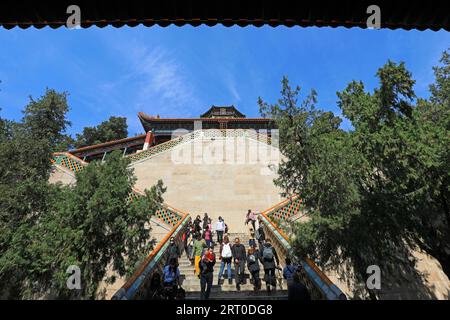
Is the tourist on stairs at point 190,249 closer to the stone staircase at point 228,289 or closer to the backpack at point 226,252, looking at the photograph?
the stone staircase at point 228,289

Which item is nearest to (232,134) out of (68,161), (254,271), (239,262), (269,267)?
(68,161)

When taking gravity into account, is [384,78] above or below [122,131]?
below

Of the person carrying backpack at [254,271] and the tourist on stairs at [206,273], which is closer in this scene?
the tourist on stairs at [206,273]

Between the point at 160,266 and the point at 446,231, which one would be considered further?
the point at 160,266

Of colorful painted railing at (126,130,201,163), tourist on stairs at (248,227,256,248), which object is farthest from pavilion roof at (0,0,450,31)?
colorful painted railing at (126,130,201,163)

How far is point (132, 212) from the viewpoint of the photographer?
7.79 meters

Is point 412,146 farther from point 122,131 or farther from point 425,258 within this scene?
point 122,131

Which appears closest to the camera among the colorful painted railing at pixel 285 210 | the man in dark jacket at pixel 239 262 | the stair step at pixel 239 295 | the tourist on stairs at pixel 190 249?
the stair step at pixel 239 295
